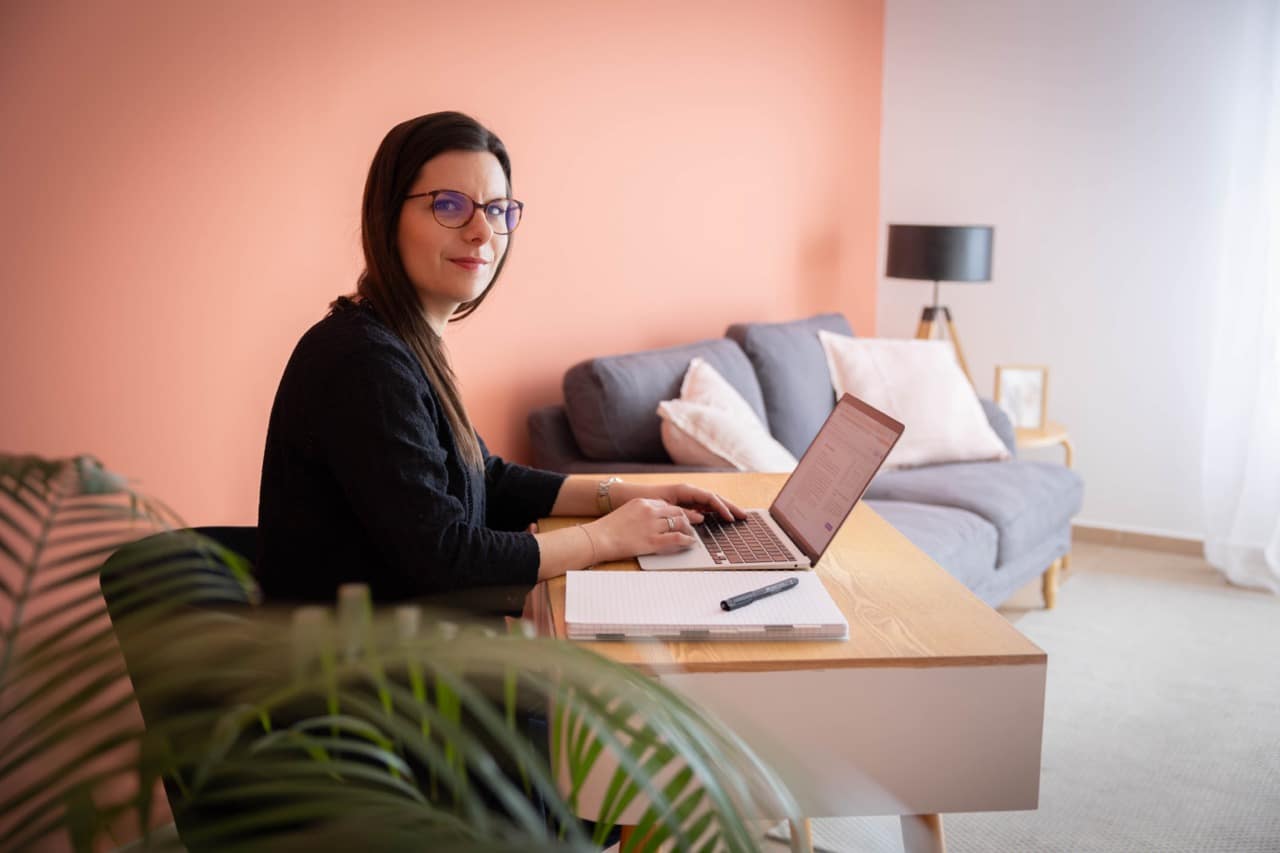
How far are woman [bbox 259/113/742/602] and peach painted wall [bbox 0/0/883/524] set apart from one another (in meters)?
0.64

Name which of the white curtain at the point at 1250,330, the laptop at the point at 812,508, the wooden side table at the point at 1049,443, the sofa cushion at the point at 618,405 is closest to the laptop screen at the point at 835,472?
the laptop at the point at 812,508

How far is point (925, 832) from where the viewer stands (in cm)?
164

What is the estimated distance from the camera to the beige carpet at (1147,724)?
2385 mm

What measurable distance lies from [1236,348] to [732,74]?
206cm

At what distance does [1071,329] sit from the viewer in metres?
4.53

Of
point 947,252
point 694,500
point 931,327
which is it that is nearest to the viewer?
point 694,500

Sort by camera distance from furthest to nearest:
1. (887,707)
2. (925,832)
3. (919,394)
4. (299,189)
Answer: (919,394) < (299,189) < (925,832) < (887,707)

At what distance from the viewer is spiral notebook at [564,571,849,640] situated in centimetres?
139

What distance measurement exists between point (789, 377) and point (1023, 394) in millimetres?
→ 1157

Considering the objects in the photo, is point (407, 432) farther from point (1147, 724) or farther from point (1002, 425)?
point (1002, 425)

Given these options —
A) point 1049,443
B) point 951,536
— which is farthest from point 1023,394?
point 951,536

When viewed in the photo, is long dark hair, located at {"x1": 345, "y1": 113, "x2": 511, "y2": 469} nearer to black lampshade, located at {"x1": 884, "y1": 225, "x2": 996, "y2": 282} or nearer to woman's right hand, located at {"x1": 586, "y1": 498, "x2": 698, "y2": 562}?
woman's right hand, located at {"x1": 586, "y1": 498, "x2": 698, "y2": 562}

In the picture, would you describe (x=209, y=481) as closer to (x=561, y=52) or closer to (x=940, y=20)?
(x=561, y=52)

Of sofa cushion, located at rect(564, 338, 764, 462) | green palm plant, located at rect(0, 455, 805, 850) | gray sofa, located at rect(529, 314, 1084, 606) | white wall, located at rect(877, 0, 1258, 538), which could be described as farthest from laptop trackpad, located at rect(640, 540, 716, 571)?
white wall, located at rect(877, 0, 1258, 538)
